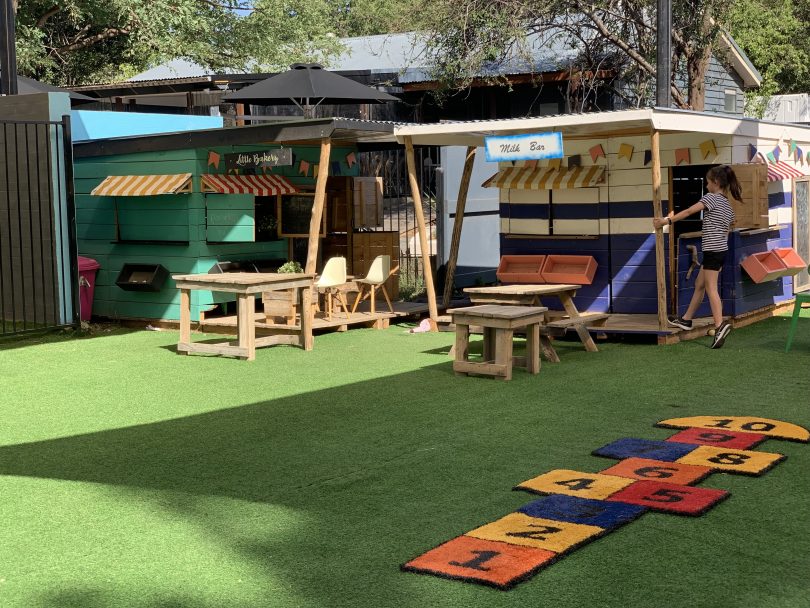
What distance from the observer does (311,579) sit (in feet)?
14.0

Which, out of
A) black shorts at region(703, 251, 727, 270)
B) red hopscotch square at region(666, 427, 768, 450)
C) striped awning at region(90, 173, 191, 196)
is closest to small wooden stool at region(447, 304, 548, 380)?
black shorts at region(703, 251, 727, 270)

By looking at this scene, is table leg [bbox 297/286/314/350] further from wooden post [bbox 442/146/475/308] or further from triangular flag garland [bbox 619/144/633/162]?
triangular flag garland [bbox 619/144/633/162]

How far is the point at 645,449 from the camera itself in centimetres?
630

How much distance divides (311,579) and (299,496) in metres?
1.26

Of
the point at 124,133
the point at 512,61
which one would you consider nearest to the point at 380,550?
the point at 124,133

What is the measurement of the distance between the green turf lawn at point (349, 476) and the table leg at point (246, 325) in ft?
0.45

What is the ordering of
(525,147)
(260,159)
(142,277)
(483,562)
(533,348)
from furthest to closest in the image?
1. (142,277)
2. (260,159)
3. (525,147)
4. (533,348)
5. (483,562)

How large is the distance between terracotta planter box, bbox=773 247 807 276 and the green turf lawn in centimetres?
199

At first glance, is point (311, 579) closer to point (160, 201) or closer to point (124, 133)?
point (160, 201)

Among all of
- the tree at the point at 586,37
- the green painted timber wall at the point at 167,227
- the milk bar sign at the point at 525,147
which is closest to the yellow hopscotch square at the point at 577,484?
the milk bar sign at the point at 525,147

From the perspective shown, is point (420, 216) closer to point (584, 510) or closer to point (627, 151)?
point (627, 151)

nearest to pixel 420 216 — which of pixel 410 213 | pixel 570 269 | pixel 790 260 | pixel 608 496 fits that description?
pixel 570 269

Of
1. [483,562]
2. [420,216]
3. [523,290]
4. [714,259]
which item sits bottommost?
→ [483,562]

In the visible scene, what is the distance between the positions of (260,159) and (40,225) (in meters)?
2.69
